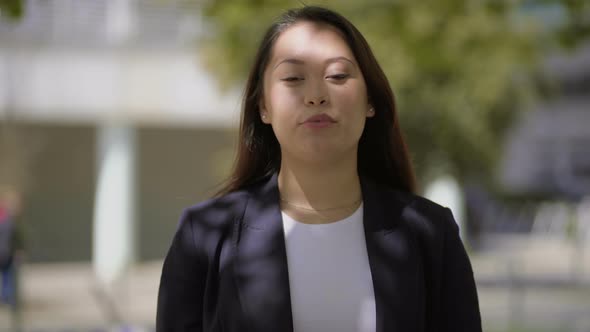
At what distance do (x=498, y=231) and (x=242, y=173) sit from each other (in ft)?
91.0

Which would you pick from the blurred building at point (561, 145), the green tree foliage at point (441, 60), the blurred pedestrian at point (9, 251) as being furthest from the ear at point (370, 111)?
the blurred building at point (561, 145)

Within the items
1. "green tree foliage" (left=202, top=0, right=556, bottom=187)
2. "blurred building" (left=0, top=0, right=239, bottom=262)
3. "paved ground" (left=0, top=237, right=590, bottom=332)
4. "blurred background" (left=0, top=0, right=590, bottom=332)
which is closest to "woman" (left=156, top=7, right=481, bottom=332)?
"paved ground" (left=0, top=237, right=590, bottom=332)

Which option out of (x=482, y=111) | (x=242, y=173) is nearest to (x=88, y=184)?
(x=482, y=111)

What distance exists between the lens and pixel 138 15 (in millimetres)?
16141

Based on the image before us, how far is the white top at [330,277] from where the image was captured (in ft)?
6.22

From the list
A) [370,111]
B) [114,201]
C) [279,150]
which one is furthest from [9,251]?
[370,111]

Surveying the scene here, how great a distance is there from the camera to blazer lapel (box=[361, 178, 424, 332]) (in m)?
1.90

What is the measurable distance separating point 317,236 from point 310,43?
432 mm

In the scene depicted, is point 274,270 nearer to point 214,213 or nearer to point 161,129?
point 214,213

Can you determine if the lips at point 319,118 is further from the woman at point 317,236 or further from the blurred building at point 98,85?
the blurred building at point 98,85

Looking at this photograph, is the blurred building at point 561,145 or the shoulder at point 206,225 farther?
the blurred building at point 561,145

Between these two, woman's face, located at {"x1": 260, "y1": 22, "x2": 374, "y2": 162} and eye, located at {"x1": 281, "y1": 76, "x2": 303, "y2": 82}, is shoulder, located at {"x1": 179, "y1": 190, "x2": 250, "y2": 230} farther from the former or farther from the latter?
eye, located at {"x1": 281, "y1": 76, "x2": 303, "y2": 82}

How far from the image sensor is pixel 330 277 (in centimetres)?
193

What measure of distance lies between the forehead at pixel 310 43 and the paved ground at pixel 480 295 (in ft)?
14.4
